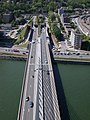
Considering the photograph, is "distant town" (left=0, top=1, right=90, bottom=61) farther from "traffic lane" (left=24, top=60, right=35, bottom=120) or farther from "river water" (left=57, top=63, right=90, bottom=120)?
"traffic lane" (left=24, top=60, right=35, bottom=120)

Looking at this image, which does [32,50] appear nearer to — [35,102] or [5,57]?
[5,57]

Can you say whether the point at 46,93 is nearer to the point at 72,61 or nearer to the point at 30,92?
the point at 30,92

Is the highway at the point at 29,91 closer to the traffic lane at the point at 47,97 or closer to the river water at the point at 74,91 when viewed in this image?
the traffic lane at the point at 47,97

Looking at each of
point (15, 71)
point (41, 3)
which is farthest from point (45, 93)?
point (41, 3)

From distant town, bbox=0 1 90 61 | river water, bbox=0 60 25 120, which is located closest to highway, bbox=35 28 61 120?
river water, bbox=0 60 25 120

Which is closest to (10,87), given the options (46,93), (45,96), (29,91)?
(29,91)

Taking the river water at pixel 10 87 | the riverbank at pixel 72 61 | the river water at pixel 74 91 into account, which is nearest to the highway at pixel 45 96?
the river water at pixel 74 91

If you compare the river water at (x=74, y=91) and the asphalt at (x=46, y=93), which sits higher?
the asphalt at (x=46, y=93)
